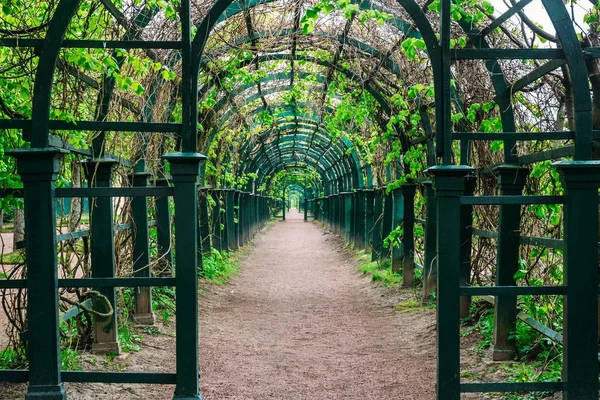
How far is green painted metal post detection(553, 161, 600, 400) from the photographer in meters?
4.20

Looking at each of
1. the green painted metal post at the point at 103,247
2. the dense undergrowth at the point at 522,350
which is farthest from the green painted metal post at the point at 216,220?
the green painted metal post at the point at 103,247

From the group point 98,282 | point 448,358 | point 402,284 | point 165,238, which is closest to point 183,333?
point 98,282

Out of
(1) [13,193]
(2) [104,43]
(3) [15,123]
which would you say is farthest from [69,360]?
(2) [104,43]

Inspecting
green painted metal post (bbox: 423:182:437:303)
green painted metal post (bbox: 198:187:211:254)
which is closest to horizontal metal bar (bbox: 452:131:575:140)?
green painted metal post (bbox: 423:182:437:303)

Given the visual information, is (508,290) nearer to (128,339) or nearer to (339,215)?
(128,339)

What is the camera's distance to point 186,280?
438 centimetres

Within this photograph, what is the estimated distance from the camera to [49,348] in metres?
4.31

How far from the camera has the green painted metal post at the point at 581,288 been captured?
420 cm

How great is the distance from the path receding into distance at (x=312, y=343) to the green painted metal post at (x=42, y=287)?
148 centimetres

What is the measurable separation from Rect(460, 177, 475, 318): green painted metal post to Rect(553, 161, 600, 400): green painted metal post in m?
2.56

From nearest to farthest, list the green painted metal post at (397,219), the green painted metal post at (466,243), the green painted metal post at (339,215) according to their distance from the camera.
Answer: the green painted metal post at (466,243) < the green painted metal post at (397,219) < the green painted metal post at (339,215)

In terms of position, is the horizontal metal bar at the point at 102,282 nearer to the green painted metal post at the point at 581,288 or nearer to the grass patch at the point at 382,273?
the green painted metal post at the point at 581,288

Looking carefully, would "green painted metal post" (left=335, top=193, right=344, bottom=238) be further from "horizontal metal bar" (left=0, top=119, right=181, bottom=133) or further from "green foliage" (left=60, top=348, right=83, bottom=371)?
"horizontal metal bar" (left=0, top=119, right=181, bottom=133)

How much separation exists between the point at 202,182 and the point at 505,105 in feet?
24.2
